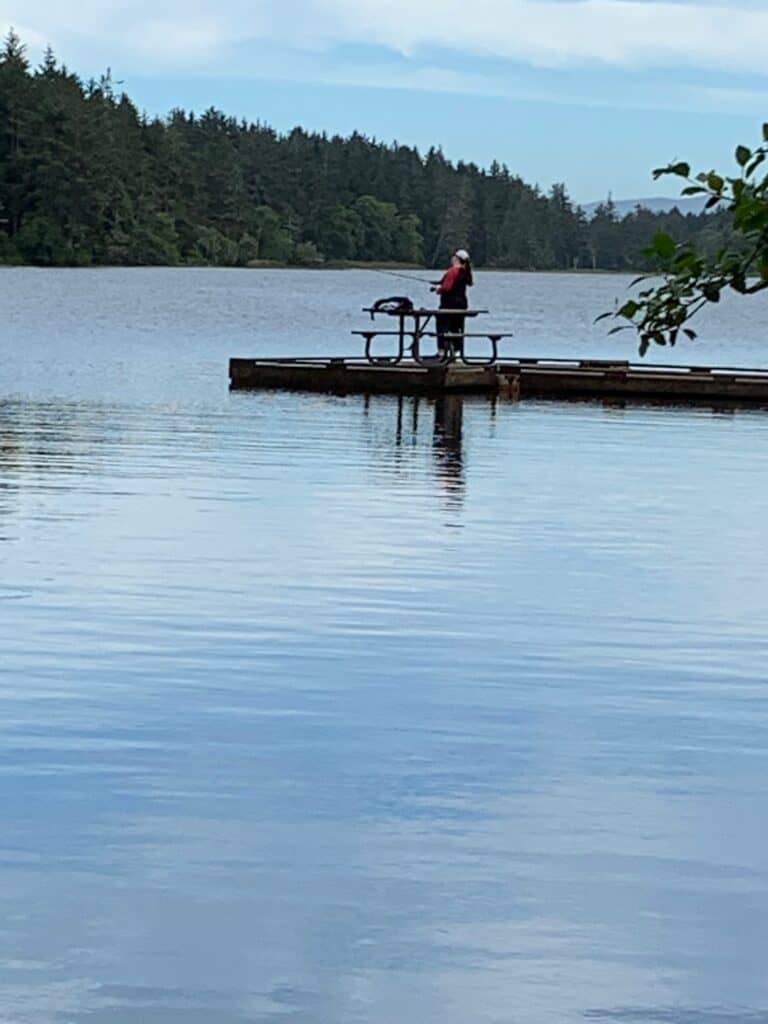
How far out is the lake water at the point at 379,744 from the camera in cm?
530

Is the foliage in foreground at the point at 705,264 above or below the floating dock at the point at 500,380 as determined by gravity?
above

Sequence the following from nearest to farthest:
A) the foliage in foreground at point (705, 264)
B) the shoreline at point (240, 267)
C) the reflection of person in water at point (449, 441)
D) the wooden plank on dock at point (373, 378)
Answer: the foliage in foreground at point (705, 264) → the reflection of person in water at point (449, 441) → the wooden plank on dock at point (373, 378) → the shoreline at point (240, 267)

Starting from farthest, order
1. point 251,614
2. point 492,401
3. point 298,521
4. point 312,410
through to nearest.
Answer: point 492,401 → point 312,410 → point 298,521 → point 251,614

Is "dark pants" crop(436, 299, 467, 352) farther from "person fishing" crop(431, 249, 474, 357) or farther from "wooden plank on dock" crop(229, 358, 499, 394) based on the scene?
"wooden plank on dock" crop(229, 358, 499, 394)

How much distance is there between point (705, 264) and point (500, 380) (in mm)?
22556

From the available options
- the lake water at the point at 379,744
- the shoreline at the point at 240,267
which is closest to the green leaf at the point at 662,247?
the lake water at the point at 379,744

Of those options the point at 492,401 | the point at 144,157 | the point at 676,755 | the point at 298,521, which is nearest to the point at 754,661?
the point at 676,755

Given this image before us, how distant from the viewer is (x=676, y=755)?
24.7 feet

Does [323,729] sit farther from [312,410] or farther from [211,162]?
[211,162]

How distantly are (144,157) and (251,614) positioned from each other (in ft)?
466

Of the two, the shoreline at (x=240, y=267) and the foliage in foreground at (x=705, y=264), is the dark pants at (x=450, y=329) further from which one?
the shoreline at (x=240, y=267)

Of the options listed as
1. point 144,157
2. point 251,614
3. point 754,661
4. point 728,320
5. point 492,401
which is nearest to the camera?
point 754,661

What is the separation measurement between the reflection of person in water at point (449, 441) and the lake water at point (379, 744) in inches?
6.1

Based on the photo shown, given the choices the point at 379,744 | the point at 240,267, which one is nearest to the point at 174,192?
the point at 240,267
